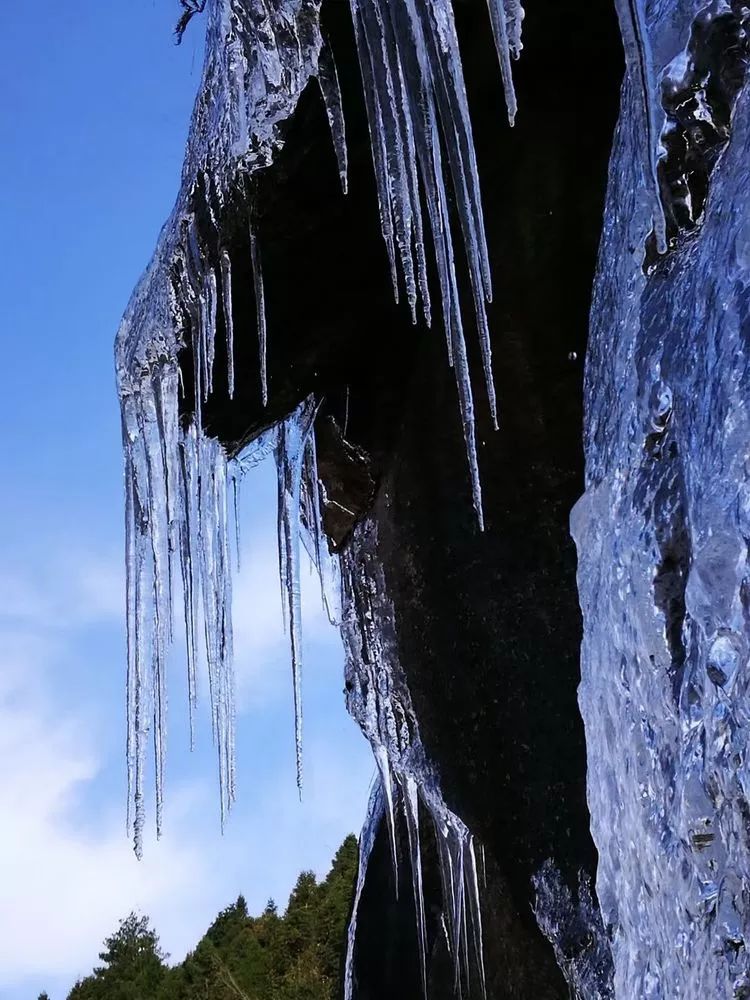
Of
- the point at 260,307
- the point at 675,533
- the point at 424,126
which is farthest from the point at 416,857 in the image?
the point at 424,126

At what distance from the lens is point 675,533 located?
5.18ft

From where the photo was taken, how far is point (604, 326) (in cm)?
213

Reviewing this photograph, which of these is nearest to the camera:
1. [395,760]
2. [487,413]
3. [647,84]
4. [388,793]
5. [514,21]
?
[647,84]

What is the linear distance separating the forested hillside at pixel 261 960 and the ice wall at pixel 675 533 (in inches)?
547

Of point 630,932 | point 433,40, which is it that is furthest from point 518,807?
point 433,40

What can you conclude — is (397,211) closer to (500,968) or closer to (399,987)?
(500,968)

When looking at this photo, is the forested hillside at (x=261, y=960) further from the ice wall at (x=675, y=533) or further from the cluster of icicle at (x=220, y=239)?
the ice wall at (x=675, y=533)

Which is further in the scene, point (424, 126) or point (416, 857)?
point (416, 857)

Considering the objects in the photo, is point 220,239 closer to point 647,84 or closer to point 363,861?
point 647,84

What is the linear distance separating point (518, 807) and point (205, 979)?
1608 centimetres

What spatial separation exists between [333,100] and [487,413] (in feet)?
2.80

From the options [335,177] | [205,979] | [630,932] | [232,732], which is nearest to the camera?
[630,932]

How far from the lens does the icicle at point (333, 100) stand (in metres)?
2.06

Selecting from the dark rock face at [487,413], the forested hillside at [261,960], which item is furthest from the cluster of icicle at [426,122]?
the forested hillside at [261,960]
